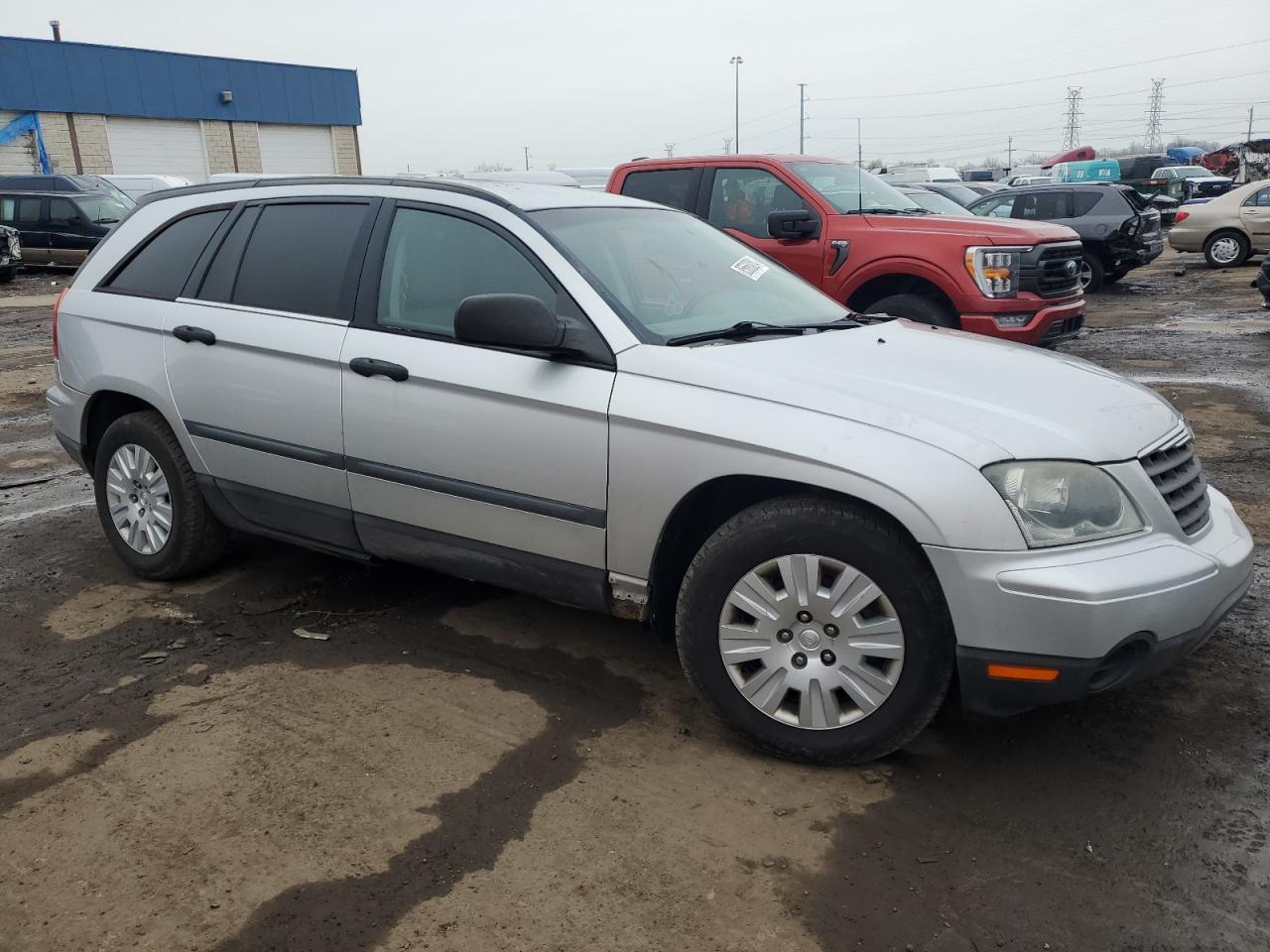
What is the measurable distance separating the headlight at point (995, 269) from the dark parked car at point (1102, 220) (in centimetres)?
911

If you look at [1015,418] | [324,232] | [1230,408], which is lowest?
[1230,408]

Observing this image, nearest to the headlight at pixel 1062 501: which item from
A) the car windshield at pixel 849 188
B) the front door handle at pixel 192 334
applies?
the front door handle at pixel 192 334

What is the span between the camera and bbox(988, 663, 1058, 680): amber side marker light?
9.23ft

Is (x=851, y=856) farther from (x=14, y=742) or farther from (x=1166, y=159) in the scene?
(x=1166, y=159)

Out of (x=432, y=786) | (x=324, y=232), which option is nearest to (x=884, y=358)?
(x=432, y=786)

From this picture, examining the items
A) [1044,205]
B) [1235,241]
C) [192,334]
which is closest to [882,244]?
[192,334]

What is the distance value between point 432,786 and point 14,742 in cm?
143

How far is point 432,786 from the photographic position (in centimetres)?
307

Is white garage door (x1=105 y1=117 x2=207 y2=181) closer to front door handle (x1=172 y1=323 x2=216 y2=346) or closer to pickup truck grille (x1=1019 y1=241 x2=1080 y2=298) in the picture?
pickup truck grille (x1=1019 y1=241 x2=1080 y2=298)

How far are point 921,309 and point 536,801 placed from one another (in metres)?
5.58

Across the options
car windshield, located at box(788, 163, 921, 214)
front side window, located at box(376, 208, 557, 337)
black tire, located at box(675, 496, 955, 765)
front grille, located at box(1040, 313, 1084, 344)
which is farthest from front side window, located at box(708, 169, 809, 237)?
black tire, located at box(675, 496, 955, 765)

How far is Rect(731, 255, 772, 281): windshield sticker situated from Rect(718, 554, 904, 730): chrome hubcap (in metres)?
1.59

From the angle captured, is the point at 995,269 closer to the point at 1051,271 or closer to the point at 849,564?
the point at 1051,271

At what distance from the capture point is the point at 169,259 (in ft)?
15.1
